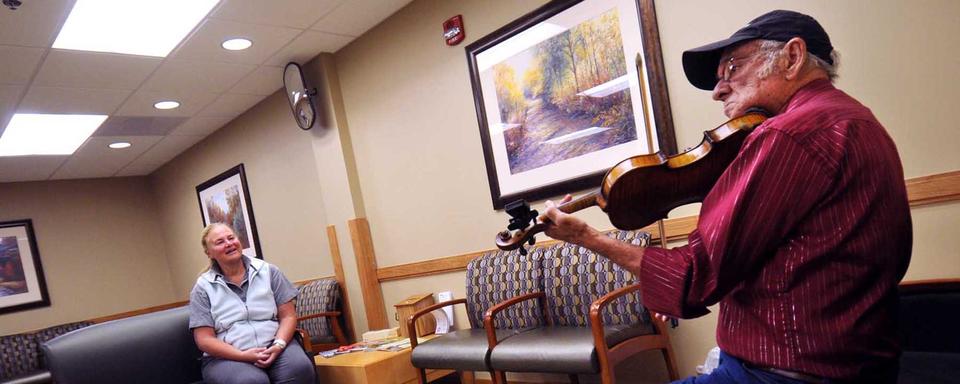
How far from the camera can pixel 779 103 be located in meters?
1.28

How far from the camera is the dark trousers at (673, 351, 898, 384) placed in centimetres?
111

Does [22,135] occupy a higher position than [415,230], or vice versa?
[22,135]

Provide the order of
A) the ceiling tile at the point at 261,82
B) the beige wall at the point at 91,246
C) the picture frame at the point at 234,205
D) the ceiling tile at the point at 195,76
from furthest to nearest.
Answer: the beige wall at the point at 91,246
the picture frame at the point at 234,205
the ceiling tile at the point at 261,82
the ceiling tile at the point at 195,76

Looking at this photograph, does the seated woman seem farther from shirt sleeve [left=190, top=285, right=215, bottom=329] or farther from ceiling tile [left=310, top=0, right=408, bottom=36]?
ceiling tile [left=310, top=0, right=408, bottom=36]

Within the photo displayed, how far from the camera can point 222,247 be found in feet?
11.0

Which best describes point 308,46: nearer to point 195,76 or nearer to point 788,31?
point 195,76

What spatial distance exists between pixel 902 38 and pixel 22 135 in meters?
6.87

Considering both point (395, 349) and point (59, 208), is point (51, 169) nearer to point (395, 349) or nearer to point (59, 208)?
point (59, 208)

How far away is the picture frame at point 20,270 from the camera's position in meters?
7.41

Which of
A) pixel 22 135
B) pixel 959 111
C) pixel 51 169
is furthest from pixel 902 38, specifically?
pixel 51 169

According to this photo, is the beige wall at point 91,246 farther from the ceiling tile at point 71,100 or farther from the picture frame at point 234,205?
the ceiling tile at point 71,100

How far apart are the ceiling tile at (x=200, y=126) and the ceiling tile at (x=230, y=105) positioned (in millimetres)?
157

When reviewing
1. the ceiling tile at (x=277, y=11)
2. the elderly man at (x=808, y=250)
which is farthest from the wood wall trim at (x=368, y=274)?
the elderly man at (x=808, y=250)

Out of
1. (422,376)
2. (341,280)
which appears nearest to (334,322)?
(341,280)
